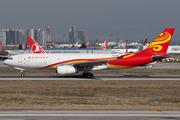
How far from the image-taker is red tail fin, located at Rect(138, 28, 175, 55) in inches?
1549

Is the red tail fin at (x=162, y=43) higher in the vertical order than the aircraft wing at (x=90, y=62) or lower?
higher

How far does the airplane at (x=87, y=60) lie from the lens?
37.8m

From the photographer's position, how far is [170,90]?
2770 centimetres

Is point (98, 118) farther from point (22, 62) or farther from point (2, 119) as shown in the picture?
point (22, 62)

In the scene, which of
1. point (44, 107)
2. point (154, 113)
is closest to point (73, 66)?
point (44, 107)

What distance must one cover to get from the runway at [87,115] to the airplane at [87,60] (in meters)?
20.6

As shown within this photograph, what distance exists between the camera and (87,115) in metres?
15.2

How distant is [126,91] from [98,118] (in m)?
12.7

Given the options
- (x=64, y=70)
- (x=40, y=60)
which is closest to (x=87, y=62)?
(x=64, y=70)

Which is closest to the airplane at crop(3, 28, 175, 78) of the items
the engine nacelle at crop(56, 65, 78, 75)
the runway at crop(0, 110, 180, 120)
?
the engine nacelle at crop(56, 65, 78, 75)

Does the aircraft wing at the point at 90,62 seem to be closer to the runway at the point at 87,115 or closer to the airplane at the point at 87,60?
the airplane at the point at 87,60

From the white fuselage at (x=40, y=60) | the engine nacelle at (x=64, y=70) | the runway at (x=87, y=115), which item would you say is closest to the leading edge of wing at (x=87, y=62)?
the white fuselage at (x=40, y=60)

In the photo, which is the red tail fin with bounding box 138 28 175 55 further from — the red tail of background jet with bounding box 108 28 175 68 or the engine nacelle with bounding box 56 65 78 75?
the engine nacelle with bounding box 56 65 78 75

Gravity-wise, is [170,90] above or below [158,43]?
below
